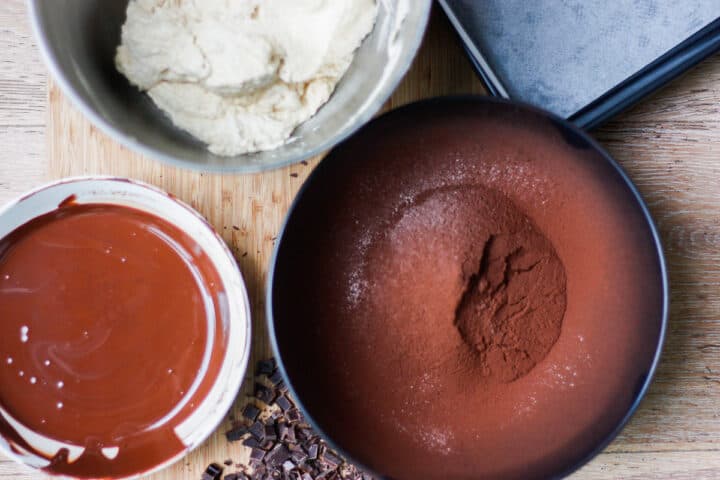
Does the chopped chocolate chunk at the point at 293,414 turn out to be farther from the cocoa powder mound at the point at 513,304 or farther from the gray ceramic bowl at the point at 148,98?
the gray ceramic bowl at the point at 148,98

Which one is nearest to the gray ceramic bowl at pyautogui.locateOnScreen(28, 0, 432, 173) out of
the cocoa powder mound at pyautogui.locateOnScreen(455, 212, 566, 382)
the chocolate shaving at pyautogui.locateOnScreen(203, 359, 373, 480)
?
the cocoa powder mound at pyautogui.locateOnScreen(455, 212, 566, 382)

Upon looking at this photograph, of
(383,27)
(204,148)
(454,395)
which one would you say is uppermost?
(383,27)

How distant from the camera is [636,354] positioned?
0.89 meters

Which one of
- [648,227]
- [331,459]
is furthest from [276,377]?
[648,227]

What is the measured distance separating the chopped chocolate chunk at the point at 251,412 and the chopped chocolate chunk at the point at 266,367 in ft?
0.15

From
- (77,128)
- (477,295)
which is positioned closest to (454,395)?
(477,295)

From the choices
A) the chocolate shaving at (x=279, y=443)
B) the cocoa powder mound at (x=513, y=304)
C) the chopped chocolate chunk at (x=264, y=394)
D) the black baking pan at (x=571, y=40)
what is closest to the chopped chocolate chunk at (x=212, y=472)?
the chocolate shaving at (x=279, y=443)

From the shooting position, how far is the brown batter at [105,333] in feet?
3.10

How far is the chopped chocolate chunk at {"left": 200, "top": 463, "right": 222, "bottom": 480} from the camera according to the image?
945mm

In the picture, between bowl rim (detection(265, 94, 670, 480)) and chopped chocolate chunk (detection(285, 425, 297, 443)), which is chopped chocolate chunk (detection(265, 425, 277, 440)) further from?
bowl rim (detection(265, 94, 670, 480))

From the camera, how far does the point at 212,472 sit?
0.94 m

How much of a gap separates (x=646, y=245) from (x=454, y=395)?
12.0 inches

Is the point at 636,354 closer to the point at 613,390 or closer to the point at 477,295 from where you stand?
the point at 613,390

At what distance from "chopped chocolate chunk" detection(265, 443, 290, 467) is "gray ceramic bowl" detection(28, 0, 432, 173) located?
1.36 feet
